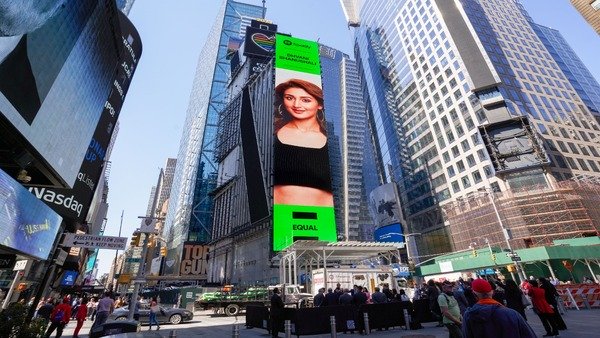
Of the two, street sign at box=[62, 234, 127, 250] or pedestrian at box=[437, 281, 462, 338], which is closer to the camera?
pedestrian at box=[437, 281, 462, 338]

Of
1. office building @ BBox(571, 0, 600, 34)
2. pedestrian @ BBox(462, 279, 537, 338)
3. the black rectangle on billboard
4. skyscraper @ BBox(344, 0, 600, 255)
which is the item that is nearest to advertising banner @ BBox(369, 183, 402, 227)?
skyscraper @ BBox(344, 0, 600, 255)

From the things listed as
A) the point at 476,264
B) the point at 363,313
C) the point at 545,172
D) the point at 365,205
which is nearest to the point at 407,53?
the point at 545,172

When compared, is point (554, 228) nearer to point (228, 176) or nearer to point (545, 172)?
point (545, 172)

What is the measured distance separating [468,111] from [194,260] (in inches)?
2703

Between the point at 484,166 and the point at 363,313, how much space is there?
51.7 meters

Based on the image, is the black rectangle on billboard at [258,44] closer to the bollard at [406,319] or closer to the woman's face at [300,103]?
the woman's face at [300,103]

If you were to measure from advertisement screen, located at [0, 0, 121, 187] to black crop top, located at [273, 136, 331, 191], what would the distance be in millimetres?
31969

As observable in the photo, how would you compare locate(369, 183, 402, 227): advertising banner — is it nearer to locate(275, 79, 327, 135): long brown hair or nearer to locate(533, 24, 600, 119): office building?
locate(275, 79, 327, 135): long brown hair

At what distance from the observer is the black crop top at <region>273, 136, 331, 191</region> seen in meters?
50.8

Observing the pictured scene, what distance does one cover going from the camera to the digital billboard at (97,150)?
24641 millimetres

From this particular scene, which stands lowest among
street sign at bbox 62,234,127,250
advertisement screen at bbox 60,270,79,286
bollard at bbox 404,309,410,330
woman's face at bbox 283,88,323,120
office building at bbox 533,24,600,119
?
bollard at bbox 404,309,410,330

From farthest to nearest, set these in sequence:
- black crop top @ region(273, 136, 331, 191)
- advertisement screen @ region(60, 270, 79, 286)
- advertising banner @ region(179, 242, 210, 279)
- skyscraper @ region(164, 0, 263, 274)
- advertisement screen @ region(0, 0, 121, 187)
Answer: skyscraper @ region(164, 0, 263, 274)
advertising banner @ region(179, 242, 210, 279)
black crop top @ region(273, 136, 331, 191)
advertisement screen @ region(60, 270, 79, 286)
advertisement screen @ region(0, 0, 121, 187)

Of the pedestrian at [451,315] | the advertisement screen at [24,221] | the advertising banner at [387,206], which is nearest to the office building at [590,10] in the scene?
the pedestrian at [451,315]

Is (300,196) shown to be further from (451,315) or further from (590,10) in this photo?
(451,315)
